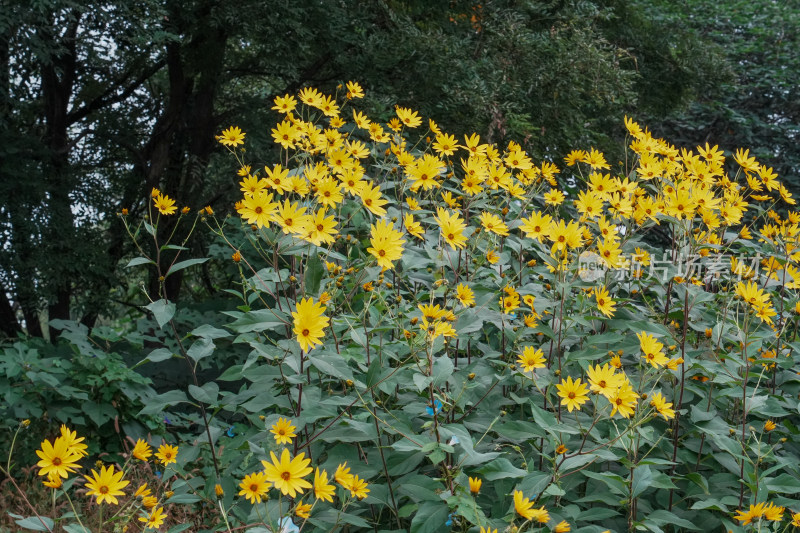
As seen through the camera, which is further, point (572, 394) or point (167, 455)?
point (167, 455)

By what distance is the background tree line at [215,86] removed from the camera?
4480mm

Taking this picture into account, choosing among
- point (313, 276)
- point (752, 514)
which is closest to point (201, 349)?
point (313, 276)

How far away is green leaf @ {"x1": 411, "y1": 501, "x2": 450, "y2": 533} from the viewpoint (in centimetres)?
159

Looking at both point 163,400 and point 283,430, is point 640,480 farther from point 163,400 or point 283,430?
point 163,400

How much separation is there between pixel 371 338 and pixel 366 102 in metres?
2.85

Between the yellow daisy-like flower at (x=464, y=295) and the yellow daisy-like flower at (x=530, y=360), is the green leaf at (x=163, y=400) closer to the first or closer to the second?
the yellow daisy-like flower at (x=464, y=295)

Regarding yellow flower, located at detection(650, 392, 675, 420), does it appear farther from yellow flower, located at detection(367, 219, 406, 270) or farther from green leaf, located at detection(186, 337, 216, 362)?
green leaf, located at detection(186, 337, 216, 362)

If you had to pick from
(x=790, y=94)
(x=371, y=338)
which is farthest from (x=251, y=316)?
(x=790, y=94)

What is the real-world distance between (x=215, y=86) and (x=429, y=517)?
4.71 metres

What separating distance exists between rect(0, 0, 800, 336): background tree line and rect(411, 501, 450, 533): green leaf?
2.83m

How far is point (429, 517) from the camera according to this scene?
160cm

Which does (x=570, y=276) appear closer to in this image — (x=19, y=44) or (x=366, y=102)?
(x=366, y=102)

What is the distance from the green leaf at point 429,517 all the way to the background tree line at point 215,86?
9.30 feet

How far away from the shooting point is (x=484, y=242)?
7.69 feet
